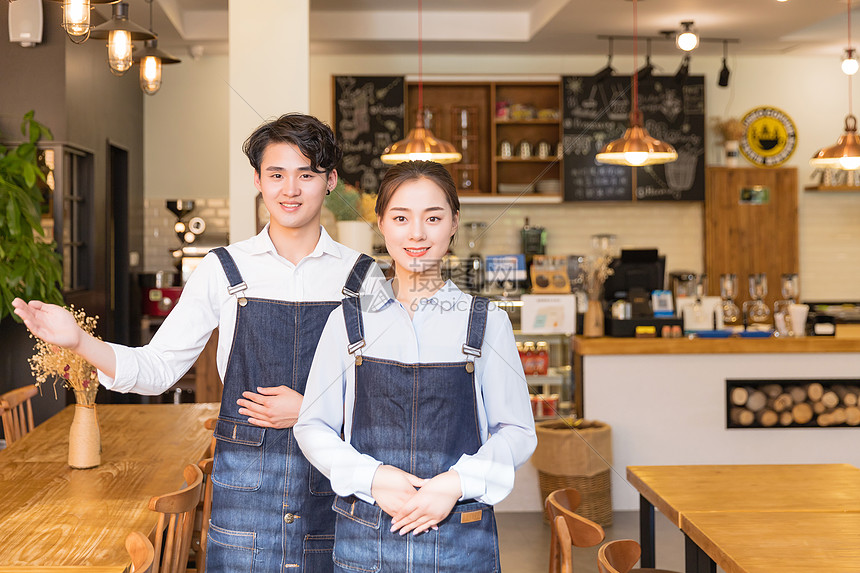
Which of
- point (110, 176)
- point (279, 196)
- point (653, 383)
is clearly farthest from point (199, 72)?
point (279, 196)

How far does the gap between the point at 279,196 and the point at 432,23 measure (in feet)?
16.4

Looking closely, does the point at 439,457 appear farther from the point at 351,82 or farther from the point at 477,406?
the point at 351,82

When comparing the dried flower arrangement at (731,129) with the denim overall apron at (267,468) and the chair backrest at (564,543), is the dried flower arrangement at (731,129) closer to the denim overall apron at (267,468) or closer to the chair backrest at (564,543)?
the chair backrest at (564,543)

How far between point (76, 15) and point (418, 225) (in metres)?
1.42

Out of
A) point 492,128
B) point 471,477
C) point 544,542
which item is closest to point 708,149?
point 492,128

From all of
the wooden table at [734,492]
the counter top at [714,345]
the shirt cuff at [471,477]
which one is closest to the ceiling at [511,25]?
the counter top at [714,345]

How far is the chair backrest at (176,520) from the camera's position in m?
1.97

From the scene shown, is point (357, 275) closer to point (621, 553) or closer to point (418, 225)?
point (418, 225)

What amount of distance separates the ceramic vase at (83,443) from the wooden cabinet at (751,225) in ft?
18.4

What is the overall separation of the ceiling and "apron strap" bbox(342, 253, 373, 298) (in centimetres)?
419

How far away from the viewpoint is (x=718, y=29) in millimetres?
6164

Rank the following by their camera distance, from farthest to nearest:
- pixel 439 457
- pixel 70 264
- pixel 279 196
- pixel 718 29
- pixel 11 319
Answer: pixel 718 29
pixel 70 264
pixel 11 319
pixel 279 196
pixel 439 457

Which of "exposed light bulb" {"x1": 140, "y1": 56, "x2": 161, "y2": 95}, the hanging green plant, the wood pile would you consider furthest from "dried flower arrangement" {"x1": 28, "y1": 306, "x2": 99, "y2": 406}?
the wood pile

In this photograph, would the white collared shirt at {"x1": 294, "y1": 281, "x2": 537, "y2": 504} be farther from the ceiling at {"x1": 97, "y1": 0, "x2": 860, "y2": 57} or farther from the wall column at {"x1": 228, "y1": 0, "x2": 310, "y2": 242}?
the ceiling at {"x1": 97, "y1": 0, "x2": 860, "y2": 57}
